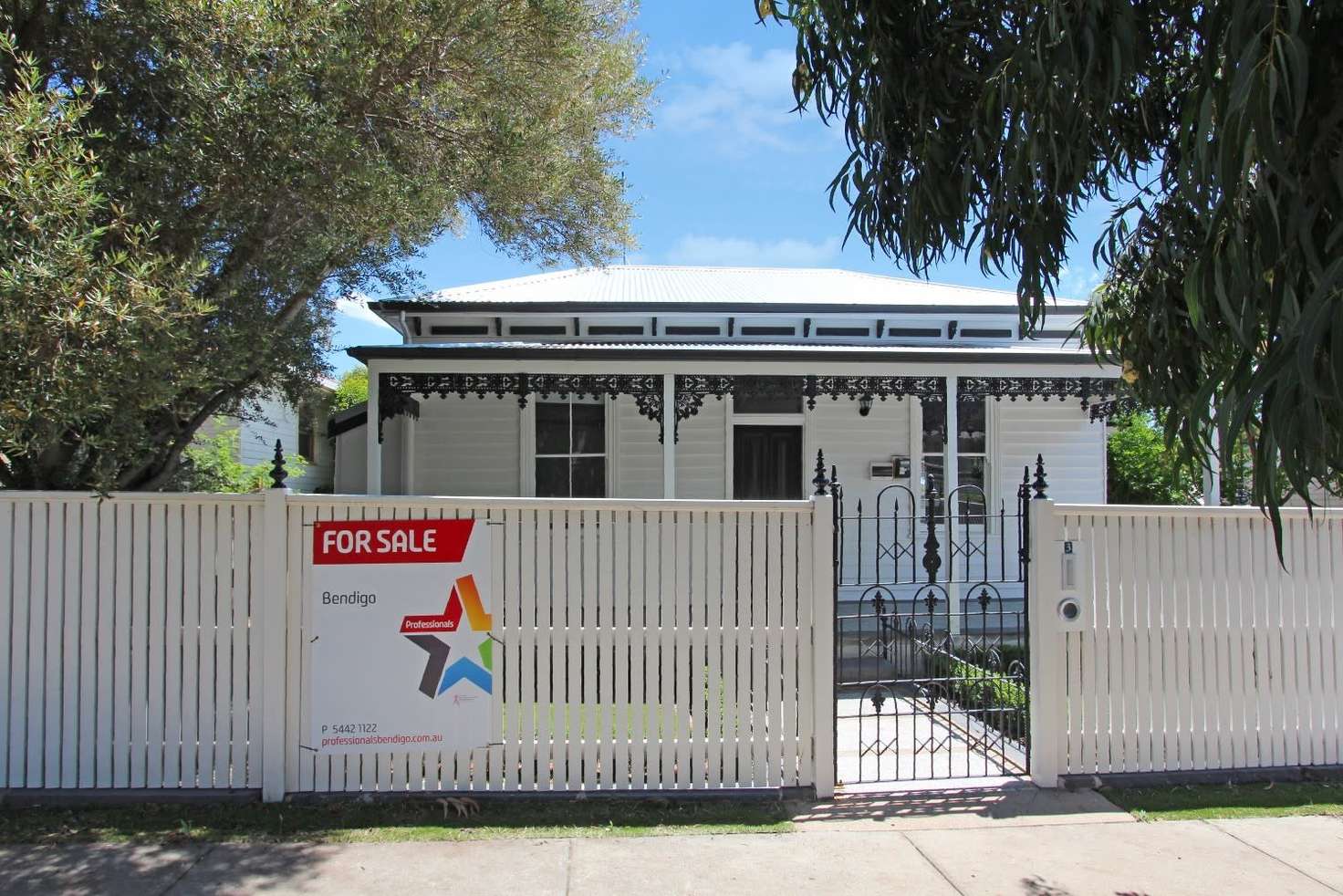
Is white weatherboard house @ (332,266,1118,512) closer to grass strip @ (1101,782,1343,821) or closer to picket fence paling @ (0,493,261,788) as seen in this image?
picket fence paling @ (0,493,261,788)

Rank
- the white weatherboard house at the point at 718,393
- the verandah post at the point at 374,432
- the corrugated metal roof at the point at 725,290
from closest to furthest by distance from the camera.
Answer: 1. the verandah post at the point at 374,432
2. the white weatherboard house at the point at 718,393
3. the corrugated metal roof at the point at 725,290

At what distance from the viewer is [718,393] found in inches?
412

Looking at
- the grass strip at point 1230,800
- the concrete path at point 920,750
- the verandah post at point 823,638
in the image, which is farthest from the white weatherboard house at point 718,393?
the grass strip at point 1230,800

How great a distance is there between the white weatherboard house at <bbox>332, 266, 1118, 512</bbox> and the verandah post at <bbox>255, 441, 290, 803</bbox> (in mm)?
5164

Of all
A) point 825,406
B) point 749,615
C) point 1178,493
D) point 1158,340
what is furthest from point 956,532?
point 1158,340

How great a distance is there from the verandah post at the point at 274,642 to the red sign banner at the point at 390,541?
0.71 feet

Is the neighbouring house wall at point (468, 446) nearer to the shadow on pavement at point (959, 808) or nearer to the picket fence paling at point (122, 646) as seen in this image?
the picket fence paling at point (122, 646)

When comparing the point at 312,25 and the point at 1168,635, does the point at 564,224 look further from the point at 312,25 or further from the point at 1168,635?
the point at 1168,635

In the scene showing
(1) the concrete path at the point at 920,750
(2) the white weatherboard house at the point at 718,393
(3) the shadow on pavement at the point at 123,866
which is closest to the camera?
(3) the shadow on pavement at the point at 123,866

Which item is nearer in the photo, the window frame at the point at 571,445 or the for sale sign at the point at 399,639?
the for sale sign at the point at 399,639

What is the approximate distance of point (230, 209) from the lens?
5.38m

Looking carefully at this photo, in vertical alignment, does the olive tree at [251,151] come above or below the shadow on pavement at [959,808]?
above

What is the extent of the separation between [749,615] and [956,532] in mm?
7844

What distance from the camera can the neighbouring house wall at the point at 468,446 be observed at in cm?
1209
